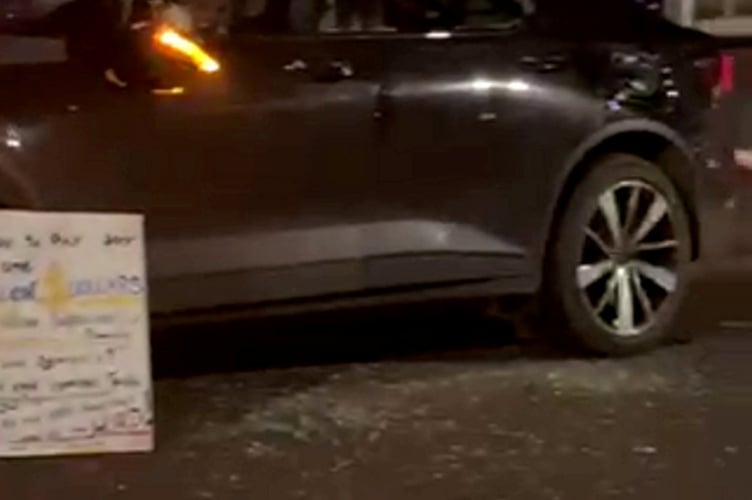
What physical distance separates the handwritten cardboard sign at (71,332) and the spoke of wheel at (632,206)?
2.27 m

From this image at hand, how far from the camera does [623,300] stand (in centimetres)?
776

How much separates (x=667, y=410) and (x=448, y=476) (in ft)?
3.81

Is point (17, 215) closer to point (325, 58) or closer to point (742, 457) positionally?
point (325, 58)

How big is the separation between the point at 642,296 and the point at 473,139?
991 mm

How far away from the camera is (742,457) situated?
646 cm

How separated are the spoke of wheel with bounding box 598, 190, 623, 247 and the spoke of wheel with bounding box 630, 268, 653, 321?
15cm

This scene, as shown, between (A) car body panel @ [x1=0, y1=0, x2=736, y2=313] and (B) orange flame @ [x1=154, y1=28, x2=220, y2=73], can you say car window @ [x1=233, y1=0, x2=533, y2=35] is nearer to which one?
(A) car body panel @ [x1=0, y1=0, x2=736, y2=313]

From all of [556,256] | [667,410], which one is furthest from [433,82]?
[667,410]

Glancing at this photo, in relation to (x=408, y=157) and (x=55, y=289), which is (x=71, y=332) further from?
(x=408, y=157)

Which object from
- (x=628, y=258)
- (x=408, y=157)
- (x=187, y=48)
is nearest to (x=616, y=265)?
(x=628, y=258)

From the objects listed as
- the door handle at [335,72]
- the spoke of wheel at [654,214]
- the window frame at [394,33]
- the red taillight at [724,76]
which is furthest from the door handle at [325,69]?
the red taillight at [724,76]

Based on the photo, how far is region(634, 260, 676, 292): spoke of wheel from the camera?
25.7 ft

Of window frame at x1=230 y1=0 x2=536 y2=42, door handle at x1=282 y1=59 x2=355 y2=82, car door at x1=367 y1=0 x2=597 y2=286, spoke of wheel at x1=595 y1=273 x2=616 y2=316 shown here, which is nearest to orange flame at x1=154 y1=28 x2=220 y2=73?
window frame at x1=230 y1=0 x2=536 y2=42

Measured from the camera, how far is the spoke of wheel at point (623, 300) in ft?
25.5
